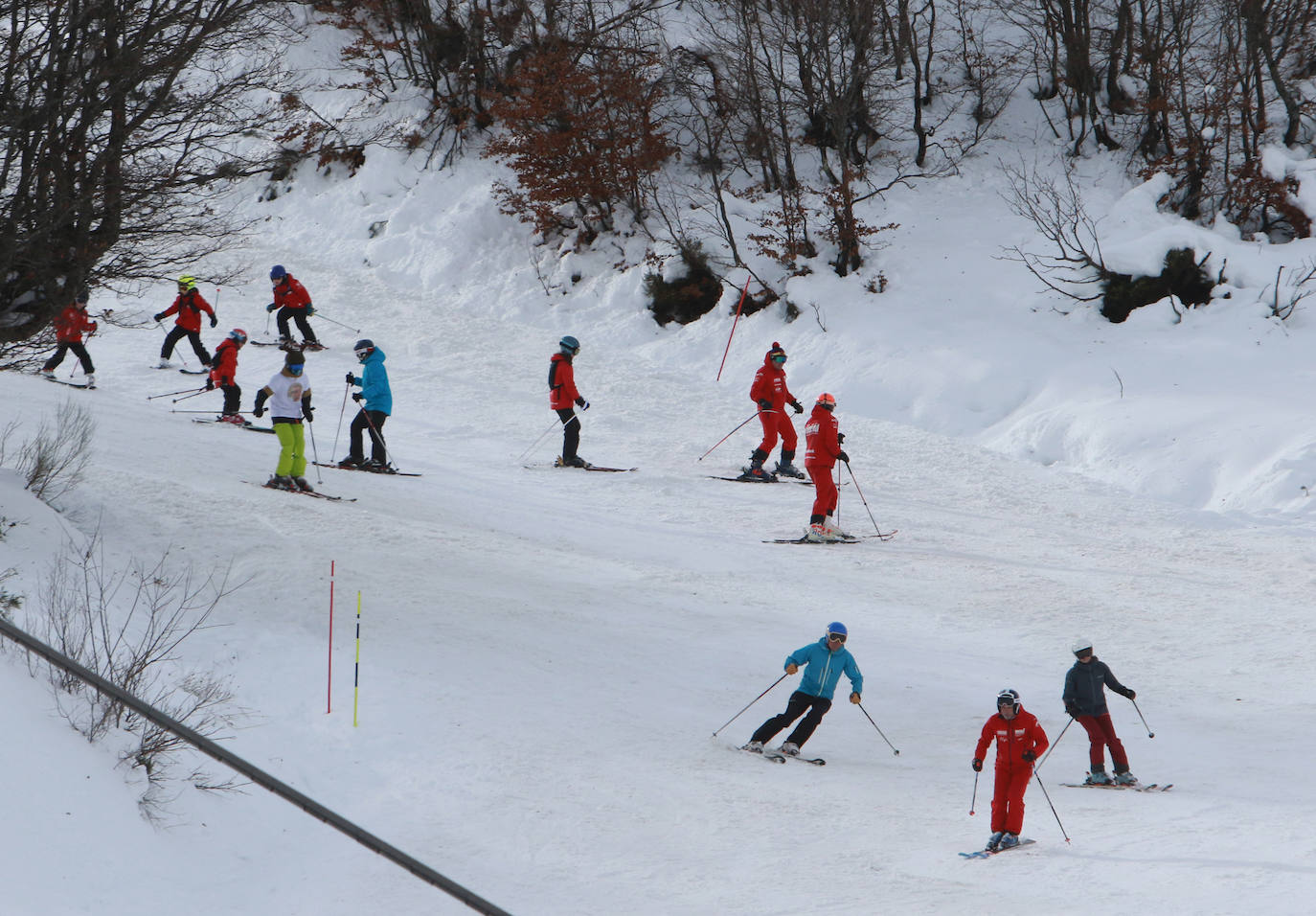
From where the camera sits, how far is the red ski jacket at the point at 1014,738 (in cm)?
740

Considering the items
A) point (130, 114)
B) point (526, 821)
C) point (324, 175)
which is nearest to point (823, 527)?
point (526, 821)

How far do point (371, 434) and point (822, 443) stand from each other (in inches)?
228

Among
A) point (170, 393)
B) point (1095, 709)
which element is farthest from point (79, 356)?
point (1095, 709)

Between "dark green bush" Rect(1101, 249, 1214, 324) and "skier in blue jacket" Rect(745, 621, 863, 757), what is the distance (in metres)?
13.1

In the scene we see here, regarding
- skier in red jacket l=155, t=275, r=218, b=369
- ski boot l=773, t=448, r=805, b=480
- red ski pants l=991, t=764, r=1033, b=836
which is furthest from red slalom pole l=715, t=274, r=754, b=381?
red ski pants l=991, t=764, r=1033, b=836

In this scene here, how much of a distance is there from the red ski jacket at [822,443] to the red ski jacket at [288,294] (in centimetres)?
1107

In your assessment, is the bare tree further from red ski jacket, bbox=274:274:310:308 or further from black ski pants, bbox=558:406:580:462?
red ski jacket, bbox=274:274:310:308

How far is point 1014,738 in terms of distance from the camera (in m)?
7.53

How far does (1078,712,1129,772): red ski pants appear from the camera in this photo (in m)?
8.37

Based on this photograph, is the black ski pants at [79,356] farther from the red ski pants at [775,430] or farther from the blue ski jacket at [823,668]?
the blue ski jacket at [823,668]

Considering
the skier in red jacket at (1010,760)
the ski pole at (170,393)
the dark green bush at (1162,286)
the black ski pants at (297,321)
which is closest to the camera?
the skier in red jacket at (1010,760)

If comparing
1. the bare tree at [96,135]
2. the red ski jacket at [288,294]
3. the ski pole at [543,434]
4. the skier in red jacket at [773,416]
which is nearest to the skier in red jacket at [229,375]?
the red ski jacket at [288,294]

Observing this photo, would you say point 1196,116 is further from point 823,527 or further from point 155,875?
point 155,875

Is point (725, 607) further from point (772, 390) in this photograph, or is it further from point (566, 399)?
point (566, 399)
